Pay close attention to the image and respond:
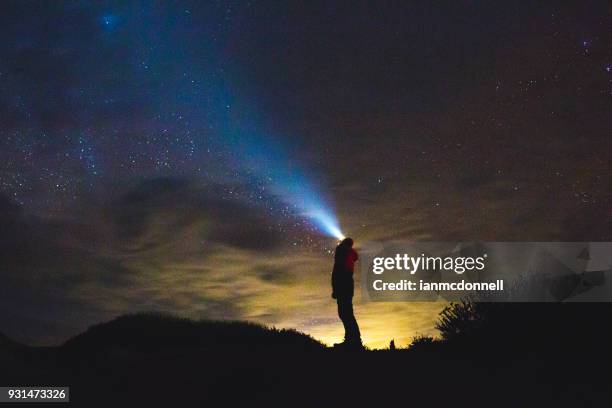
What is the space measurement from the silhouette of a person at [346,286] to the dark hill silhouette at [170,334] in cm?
758

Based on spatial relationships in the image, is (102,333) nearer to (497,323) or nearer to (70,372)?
(70,372)

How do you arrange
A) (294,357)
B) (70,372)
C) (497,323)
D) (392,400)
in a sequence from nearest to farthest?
(392,400) < (294,357) < (70,372) < (497,323)

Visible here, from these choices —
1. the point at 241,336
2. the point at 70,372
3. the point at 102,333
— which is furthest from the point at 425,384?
Answer: the point at 102,333

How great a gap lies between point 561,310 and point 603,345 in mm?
2363

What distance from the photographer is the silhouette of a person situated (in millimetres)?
12070

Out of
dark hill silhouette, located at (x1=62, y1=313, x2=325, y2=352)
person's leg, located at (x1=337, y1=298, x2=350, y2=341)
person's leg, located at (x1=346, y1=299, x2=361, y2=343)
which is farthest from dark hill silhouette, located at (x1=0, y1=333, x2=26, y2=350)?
person's leg, located at (x1=346, y1=299, x2=361, y2=343)

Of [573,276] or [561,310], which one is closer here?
[561,310]

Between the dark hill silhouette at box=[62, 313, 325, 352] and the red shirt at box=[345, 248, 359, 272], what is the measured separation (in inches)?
313

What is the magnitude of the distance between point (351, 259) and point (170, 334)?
11183 mm

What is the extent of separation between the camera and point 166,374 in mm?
9688

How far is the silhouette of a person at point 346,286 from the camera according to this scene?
1207 centimetres

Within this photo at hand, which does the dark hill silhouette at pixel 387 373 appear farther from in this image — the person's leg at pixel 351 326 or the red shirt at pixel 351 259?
the red shirt at pixel 351 259

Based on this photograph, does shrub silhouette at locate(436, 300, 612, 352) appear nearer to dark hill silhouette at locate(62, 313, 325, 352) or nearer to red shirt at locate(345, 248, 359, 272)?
red shirt at locate(345, 248, 359, 272)

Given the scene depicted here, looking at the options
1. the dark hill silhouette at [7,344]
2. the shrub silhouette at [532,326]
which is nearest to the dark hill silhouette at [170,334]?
the dark hill silhouette at [7,344]
